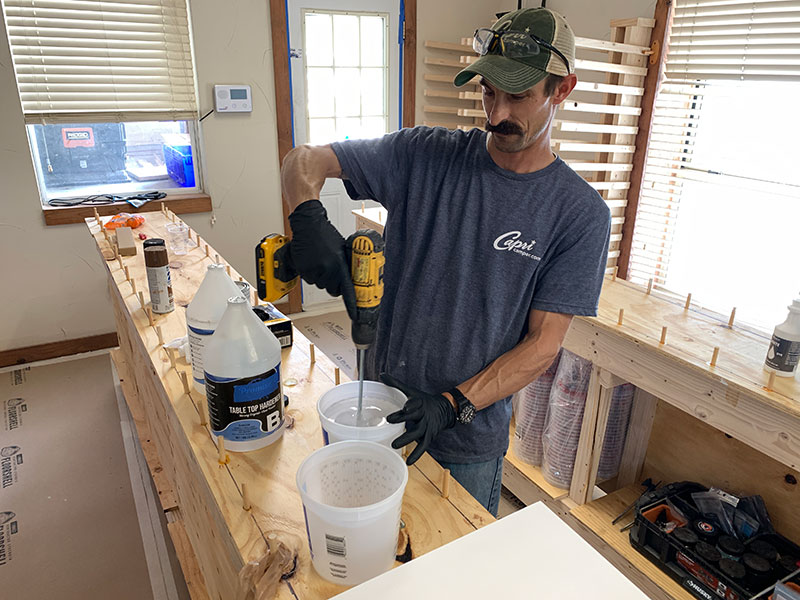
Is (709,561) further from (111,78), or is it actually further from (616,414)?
(111,78)

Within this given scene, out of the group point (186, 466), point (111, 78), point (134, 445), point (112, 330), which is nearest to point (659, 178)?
point (186, 466)

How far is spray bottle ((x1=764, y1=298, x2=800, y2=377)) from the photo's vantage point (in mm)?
1620

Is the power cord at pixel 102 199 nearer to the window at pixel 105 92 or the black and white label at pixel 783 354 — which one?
the window at pixel 105 92

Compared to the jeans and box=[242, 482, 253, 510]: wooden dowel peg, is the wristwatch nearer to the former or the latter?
the jeans

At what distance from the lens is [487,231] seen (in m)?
1.29

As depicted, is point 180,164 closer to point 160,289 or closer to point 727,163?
Answer: point 160,289

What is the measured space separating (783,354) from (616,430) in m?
0.83

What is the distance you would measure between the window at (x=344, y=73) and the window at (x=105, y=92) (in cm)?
82

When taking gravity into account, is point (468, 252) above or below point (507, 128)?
below

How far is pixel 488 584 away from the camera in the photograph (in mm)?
664

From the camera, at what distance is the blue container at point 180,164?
150 inches

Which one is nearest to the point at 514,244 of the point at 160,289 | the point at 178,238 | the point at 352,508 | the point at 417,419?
the point at 417,419

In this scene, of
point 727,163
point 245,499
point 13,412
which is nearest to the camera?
point 245,499

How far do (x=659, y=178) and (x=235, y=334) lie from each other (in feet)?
8.51
